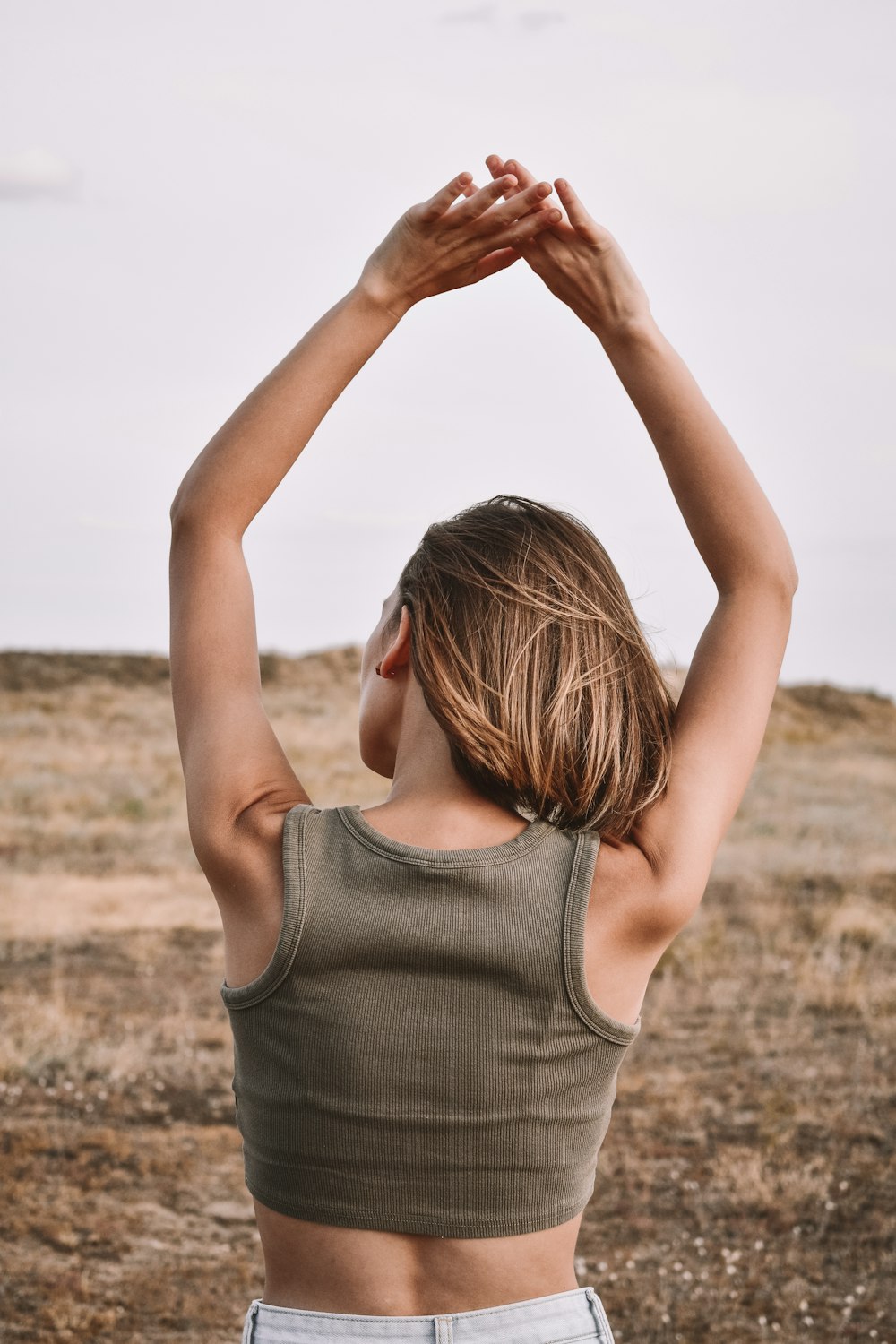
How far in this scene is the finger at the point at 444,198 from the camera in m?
1.56

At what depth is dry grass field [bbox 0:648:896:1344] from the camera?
15.9ft

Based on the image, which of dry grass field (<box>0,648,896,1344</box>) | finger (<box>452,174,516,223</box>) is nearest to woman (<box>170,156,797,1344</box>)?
finger (<box>452,174,516,223</box>)

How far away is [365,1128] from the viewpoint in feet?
4.19

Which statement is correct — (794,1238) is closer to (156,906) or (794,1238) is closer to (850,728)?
(156,906)

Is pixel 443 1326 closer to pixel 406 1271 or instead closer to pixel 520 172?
pixel 406 1271

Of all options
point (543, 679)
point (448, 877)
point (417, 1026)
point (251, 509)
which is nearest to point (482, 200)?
point (251, 509)

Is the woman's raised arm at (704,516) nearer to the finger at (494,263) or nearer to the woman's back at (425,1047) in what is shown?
the finger at (494,263)

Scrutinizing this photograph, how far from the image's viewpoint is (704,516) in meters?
1.66

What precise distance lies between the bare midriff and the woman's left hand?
111 cm

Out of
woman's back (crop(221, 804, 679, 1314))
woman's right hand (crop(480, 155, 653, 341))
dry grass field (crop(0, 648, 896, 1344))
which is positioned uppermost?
woman's right hand (crop(480, 155, 653, 341))

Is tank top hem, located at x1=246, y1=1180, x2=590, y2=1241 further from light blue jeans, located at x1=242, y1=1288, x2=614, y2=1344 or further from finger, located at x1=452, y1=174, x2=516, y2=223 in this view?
finger, located at x1=452, y1=174, x2=516, y2=223

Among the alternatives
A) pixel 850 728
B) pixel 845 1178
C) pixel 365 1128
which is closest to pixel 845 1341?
pixel 845 1178

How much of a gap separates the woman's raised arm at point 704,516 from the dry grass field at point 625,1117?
384 centimetres

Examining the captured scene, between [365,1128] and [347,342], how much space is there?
3.07 ft
